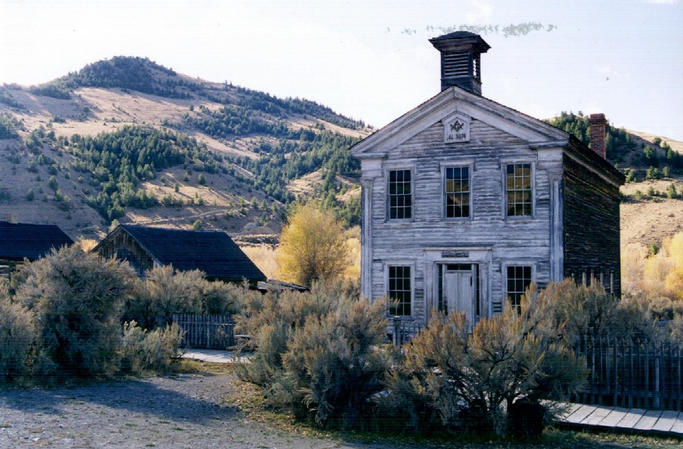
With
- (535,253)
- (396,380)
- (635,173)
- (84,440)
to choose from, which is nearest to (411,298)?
(535,253)

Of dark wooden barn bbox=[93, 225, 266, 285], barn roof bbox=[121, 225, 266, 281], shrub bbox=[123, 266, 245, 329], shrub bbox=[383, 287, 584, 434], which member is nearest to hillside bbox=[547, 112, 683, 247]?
barn roof bbox=[121, 225, 266, 281]

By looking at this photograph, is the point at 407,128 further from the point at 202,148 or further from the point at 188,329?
the point at 202,148

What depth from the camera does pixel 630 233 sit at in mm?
62156

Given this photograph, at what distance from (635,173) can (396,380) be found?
225ft

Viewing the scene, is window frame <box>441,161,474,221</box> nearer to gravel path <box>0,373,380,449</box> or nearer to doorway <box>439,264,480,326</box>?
doorway <box>439,264,480,326</box>

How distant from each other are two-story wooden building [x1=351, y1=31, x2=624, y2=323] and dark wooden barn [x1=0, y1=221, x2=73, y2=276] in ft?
64.8

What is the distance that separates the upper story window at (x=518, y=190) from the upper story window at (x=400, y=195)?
2.72 metres

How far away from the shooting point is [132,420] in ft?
38.0

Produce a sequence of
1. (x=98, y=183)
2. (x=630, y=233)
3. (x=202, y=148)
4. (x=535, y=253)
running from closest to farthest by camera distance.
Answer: (x=535, y=253) < (x=630, y=233) < (x=98, y=183) < (x=202, y=148)

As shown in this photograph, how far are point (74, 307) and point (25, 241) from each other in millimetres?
23021

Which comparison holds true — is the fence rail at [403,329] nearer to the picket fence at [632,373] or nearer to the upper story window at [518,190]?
the upper story window at [518,190]

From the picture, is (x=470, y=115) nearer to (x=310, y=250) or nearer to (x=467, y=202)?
(x=467, y=202)

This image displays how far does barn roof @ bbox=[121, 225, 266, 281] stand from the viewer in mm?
31031

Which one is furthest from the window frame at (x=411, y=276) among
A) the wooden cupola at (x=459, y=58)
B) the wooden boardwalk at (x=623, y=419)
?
the wooden boardwalk at (x=623, y=419)
